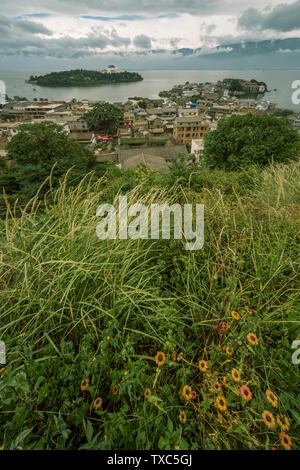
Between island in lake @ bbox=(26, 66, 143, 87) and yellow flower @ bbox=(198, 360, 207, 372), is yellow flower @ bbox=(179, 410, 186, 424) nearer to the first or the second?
yellow flower @ bbox=(198, 360, 207, 372)

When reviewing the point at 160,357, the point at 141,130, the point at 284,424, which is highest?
the point at 141,130

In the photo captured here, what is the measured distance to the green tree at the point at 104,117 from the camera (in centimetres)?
3381

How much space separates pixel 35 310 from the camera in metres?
1.34

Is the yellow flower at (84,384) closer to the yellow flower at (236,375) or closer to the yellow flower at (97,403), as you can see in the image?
the yellow flower at (97,403)

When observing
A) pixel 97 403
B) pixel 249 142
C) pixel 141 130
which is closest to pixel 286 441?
pixel 97 403

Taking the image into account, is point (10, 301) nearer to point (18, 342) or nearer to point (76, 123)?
point (18, 342)

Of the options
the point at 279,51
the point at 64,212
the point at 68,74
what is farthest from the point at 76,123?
the point at 279,51

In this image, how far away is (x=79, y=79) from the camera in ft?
291

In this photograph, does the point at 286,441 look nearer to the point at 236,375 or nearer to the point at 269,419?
the point at 269,419

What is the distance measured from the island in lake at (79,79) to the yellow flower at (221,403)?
108m

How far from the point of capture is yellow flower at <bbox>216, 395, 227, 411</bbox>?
0.91m

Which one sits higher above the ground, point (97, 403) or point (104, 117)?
point (104, 117)

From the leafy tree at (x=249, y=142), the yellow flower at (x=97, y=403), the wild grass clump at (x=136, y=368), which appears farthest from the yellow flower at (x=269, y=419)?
the leafy tree at (x=249, y=142)

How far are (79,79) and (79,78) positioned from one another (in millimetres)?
579
